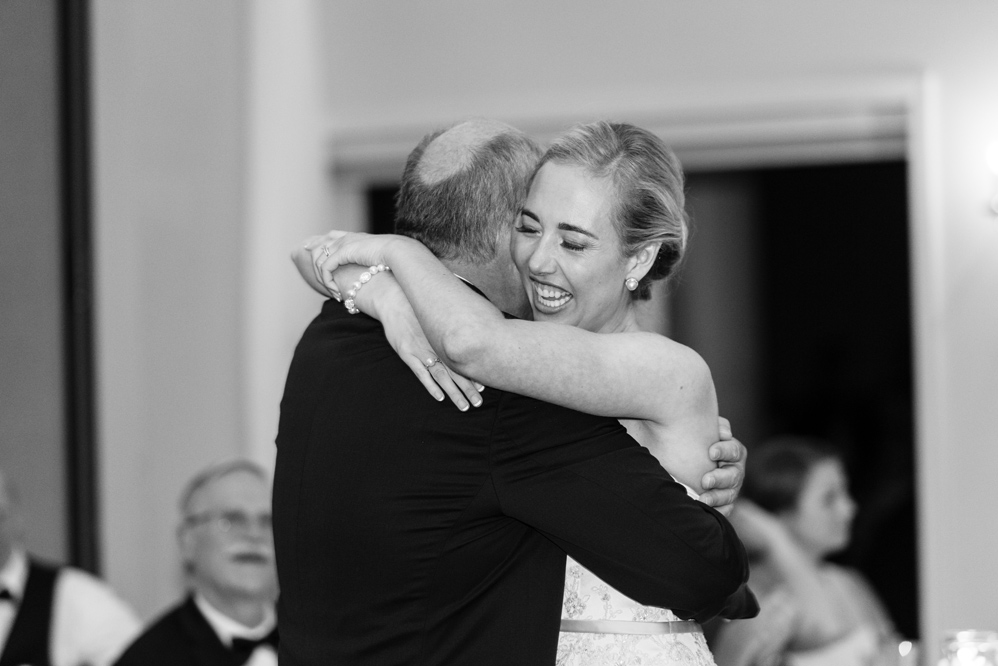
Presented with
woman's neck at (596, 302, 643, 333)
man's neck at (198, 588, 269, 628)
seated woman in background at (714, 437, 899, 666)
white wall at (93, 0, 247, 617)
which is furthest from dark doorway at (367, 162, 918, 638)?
woman's neck at (596, 302, 643, 333)

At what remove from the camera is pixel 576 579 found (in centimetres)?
175

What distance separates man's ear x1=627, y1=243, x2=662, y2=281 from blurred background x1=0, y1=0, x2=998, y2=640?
11.3 feet

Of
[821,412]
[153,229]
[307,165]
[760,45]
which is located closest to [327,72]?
[307,165]

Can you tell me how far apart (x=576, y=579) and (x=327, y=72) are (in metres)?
4.22

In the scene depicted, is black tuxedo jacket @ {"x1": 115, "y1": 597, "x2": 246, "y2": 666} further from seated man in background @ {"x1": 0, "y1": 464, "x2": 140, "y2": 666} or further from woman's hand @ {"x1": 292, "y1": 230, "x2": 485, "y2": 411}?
woman's hand @ {"x1": 292, "y1": 230, "x2": 485, "y2": 411}

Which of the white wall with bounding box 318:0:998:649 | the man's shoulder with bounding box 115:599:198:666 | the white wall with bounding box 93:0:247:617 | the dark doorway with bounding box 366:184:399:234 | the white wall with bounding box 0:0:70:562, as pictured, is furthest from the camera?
the dark doorway with bounding box 366:184:399:234

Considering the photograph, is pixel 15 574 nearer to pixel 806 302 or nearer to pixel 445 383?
pixel 445 383

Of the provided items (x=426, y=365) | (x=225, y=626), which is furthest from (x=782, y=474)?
(x=426, y=365)

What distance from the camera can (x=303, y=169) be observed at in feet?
18.0

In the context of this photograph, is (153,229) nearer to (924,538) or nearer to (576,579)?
(924,538)

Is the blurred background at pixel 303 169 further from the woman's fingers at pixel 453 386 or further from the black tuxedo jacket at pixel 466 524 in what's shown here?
the woman's fingers at pixel 453 386

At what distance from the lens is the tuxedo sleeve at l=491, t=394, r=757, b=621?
1515 mm

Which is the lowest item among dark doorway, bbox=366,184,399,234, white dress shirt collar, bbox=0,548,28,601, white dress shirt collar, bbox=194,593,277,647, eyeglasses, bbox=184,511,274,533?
white dress shirt collar, bbox=194,593,277,647

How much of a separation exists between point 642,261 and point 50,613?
9.01ft
